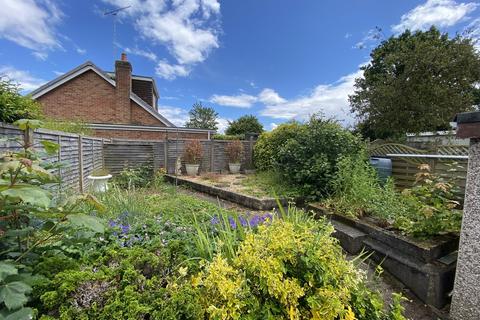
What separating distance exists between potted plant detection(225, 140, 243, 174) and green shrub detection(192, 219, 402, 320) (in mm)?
8590

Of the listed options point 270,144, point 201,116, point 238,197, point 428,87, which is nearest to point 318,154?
point 238,197

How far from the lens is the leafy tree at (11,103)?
237 centimetres

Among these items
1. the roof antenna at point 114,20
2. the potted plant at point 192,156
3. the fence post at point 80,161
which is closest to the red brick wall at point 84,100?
the roof antenna at point 114,20

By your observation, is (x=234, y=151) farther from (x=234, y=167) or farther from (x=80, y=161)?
(x=80, y=161)

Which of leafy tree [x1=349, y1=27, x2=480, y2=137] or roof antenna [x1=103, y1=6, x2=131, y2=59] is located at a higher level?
roof antenna [x1=103, y1=6, x2=131, y2=59]

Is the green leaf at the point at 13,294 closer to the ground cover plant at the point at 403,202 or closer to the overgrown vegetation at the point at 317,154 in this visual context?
the ground cover plant at the point at 403,202

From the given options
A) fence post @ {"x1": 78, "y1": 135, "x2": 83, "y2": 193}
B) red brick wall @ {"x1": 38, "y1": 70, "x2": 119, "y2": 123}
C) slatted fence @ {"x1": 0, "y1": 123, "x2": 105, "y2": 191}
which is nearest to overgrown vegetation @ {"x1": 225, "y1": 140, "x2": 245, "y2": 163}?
slatted fence @ {"x1": 0, "y1": 123, "x2": 105, "y2": 191}

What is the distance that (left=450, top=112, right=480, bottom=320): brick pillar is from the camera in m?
1.90

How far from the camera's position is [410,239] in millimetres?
2600

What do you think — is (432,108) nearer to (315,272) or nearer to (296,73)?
(296,73)

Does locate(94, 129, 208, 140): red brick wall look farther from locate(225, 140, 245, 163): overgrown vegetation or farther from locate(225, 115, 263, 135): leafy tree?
locate(225, 115, 263, 135): leafy tree

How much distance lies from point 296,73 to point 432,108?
709 centimetres

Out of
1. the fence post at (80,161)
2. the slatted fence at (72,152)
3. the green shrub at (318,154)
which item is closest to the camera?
the slatted fence at (72,152)

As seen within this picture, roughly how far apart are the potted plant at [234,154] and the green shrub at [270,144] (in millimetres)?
748
